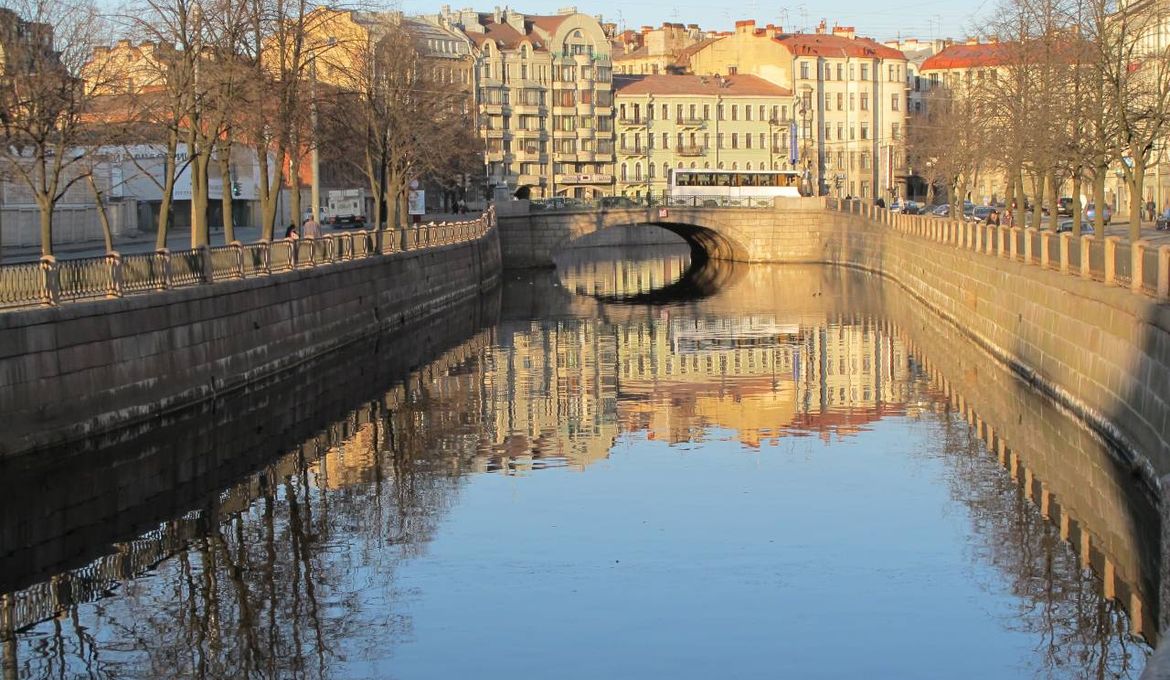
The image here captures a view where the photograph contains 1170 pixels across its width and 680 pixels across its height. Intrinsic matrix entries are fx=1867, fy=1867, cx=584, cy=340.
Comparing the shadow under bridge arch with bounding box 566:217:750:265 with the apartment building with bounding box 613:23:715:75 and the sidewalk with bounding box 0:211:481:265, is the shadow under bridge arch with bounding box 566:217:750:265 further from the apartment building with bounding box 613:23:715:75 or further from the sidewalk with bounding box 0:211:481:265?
the apartment building with bounding box 613:23:715:75

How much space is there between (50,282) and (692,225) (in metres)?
77.1

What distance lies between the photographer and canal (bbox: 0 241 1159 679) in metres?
18.2

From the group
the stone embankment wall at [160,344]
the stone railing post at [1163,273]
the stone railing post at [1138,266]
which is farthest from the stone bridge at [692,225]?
the stone railing post at [1163,273]

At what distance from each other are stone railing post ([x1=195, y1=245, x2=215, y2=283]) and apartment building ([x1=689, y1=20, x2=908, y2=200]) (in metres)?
123

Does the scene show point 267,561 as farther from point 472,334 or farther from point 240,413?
point 472,334

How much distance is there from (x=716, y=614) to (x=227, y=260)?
21966 millimetres

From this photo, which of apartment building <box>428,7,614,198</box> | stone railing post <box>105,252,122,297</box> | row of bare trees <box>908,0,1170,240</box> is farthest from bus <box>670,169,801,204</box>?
stone railing post <box>105,252,122,297</box>

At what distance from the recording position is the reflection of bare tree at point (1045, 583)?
1798 centimetres

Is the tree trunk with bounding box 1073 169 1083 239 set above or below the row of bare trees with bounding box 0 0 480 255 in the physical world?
below

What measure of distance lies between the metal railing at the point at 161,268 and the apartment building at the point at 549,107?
92.8 meters

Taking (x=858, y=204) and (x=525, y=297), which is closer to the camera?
(x=525, y=297)

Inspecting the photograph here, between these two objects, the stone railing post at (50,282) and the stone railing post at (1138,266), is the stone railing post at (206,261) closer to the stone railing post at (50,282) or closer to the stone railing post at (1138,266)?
the stone railing post at (50,282)

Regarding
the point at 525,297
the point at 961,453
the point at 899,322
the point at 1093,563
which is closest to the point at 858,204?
the point at 525,297

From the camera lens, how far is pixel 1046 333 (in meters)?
37.2
